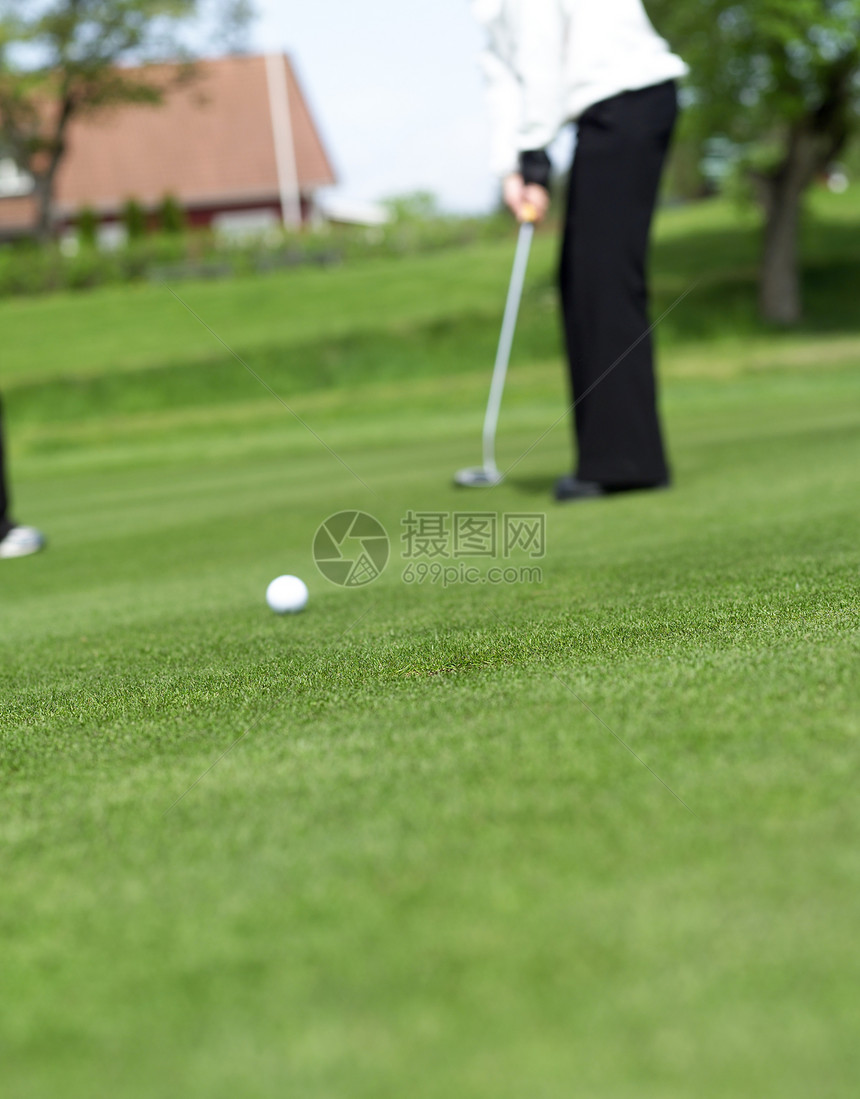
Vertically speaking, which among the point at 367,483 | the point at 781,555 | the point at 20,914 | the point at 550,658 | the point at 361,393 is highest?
the point at 20,914

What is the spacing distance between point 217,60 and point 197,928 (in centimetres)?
4744

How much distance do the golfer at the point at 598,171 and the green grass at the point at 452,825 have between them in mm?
767

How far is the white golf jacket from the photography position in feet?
16.1

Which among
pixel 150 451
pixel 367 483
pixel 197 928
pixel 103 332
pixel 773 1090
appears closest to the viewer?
pixel 773 1090

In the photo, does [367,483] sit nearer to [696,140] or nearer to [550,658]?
[550,658]

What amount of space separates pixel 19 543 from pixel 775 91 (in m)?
16.5

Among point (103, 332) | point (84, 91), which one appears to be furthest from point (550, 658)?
point (84, 91)

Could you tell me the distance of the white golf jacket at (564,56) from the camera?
16.1 feet

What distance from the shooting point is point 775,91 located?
18.7 meters

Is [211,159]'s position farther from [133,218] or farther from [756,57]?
[756,57]

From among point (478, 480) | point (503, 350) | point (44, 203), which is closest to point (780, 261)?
point (478, 480)

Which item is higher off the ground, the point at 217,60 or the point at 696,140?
the point at 217,60

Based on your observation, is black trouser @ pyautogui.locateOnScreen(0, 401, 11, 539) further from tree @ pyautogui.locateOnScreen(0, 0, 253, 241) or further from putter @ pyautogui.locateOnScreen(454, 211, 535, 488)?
tree @ pyautogui.locateOnScreen(0, 0, 253, 241)

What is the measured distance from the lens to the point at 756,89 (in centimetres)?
1916
